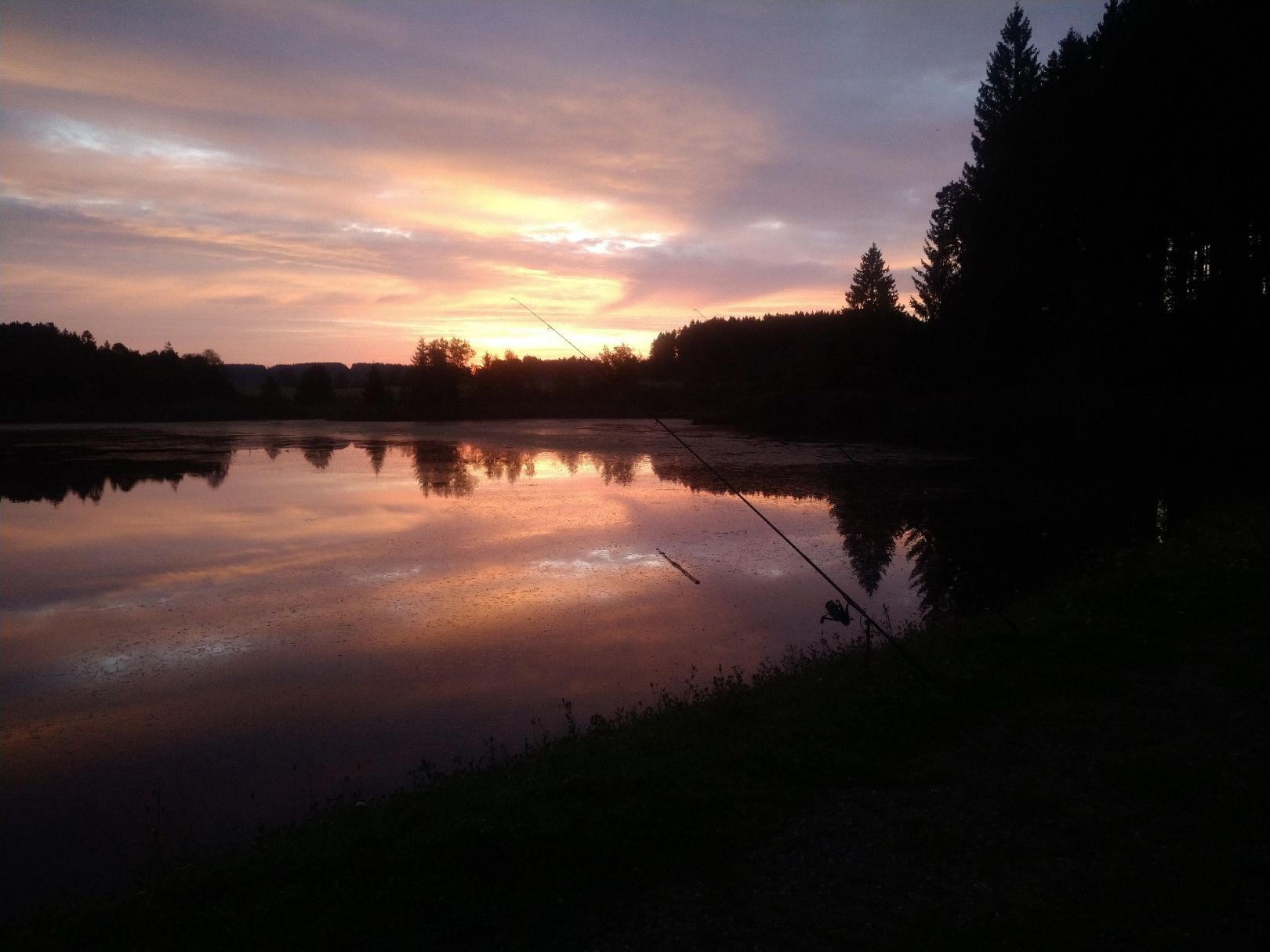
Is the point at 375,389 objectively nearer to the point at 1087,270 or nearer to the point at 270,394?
the point at 270,394

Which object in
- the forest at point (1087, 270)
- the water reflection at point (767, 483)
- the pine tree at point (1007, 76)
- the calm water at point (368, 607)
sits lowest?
the calm water at point (368, 607)

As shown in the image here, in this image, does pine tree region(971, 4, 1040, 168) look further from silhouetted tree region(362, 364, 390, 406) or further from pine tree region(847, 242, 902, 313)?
silhouetted tree region(362, 364, 390, 406)

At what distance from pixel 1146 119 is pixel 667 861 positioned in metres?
30.1

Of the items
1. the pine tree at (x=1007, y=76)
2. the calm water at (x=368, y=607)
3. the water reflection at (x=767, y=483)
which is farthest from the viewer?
the pine tree at (x=1007, y=76)

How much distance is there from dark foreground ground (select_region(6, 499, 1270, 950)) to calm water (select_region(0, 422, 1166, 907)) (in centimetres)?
147

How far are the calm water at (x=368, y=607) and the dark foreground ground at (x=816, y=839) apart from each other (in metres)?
1.47

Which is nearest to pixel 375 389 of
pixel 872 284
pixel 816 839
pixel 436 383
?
pixel 436 383

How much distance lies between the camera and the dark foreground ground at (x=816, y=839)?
3619 mm

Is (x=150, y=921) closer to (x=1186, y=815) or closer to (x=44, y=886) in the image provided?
(x=44, y=886)

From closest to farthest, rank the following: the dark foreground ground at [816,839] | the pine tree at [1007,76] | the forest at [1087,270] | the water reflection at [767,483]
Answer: the dark foreground ground at [816,839] → the water reflection at [767,483] → the forest at [1087,270] → the pine tree at [1007,76]

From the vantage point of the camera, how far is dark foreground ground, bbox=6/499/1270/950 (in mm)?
3619

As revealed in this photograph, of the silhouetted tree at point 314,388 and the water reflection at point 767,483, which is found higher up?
the silhouetted tree at point 314,388

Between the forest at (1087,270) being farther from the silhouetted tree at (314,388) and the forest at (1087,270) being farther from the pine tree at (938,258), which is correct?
the silhouetted tree at (314,388)

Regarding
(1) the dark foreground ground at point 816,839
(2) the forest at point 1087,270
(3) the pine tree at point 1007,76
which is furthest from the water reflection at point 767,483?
(3) the pine tree at point 1007,76
